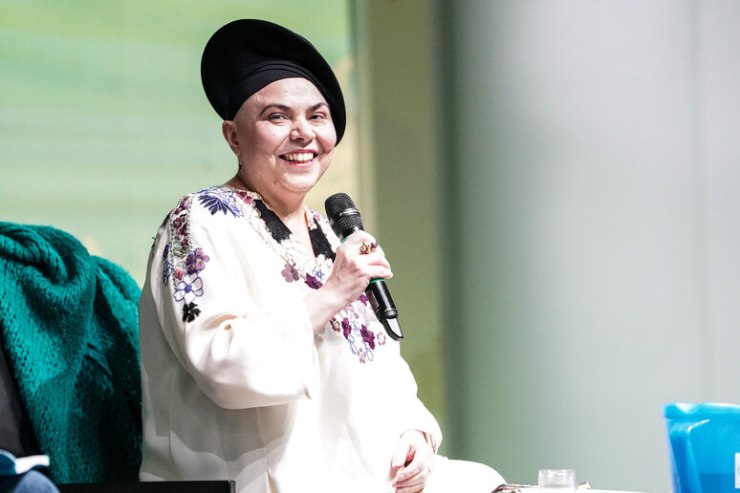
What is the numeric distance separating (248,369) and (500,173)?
1886 millimetres

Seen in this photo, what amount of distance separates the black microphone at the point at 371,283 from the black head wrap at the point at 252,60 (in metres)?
0.24

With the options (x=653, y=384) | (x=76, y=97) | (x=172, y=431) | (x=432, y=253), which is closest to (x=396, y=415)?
(x=172, y=431)

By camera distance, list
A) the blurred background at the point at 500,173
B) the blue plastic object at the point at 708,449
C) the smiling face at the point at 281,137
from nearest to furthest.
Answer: the blue plastic object at the point at 708,449, the smiling face at the point at 281,137, the blurred background at the point at 500,173

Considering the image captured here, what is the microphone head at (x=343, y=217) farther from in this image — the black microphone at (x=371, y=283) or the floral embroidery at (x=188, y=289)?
the floral embroidery at (x=188, y=289)

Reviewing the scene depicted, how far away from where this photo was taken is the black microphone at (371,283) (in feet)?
5.60

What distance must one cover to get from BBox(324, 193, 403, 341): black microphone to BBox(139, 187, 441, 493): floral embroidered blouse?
A: 0.33ft

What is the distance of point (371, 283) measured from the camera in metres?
1.73

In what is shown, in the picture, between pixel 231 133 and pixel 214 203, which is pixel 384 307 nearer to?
pixel 214 203

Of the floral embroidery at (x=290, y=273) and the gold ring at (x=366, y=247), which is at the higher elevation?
the gold ring at (x=366, y=247)

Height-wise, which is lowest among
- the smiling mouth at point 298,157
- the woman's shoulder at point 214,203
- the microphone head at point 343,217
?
the microphone head at point 343,217

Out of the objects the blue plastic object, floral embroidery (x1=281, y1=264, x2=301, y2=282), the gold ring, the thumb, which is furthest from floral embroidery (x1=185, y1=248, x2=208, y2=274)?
the blue plastic object

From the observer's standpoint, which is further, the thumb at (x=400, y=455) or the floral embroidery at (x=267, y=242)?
the thumb at (x=400, y=455)

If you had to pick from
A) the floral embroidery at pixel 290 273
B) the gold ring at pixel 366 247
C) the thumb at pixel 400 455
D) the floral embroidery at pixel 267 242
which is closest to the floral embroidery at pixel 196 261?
the floral embroidery at pixel 267 242

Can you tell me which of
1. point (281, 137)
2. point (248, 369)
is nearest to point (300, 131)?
point (281, 137)
